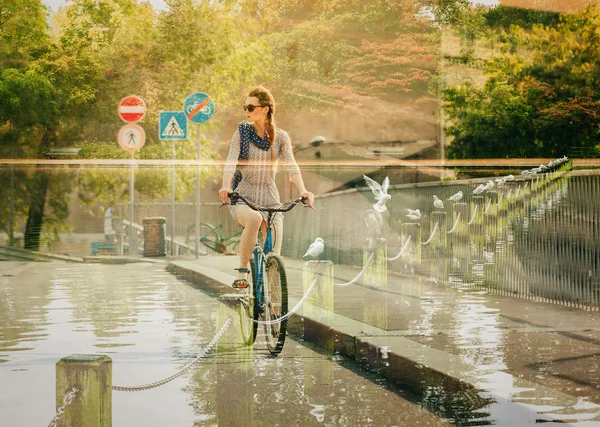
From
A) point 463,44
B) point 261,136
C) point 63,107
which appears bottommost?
point 261,136

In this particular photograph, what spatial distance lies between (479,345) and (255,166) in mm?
2354

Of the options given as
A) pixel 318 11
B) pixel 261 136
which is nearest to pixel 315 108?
pixel 318 11

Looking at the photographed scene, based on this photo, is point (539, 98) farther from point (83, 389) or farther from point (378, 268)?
point (83, 389)

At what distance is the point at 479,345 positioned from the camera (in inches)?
347

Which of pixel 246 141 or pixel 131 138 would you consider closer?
pixel 246 141

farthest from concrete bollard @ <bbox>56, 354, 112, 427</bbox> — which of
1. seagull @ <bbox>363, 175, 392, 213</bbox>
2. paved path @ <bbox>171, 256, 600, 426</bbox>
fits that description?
seagull @ <bbox>363, 175, 392, 213</bbox>

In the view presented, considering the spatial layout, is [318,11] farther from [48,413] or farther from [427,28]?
[48,413]

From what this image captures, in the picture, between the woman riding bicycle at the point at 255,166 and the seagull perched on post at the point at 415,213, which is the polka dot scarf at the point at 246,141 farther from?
the seagull perched on post at the point at 415,213

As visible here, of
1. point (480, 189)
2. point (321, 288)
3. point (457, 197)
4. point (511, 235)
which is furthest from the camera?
point (457, 197)

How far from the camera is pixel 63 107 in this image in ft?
116

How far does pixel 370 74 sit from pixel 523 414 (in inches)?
1568

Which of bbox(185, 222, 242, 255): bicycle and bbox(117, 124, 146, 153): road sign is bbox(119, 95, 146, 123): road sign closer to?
bbox(117, 124, 146, 153): road sign

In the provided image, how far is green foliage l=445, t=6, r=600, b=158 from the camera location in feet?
105

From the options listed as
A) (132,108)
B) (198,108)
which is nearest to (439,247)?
(198,108)
